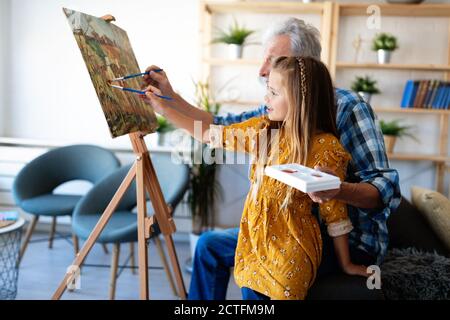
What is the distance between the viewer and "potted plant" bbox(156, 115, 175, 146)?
2883 millimetres

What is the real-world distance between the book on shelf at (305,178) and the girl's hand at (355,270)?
0.44 m

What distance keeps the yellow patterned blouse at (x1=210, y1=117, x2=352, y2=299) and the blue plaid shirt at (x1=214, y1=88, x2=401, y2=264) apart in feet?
0.54

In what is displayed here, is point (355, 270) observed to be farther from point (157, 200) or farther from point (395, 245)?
point (157, 200)

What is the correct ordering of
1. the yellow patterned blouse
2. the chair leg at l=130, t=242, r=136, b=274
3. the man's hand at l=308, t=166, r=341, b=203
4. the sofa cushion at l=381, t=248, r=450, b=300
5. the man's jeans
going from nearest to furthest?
the man's hand at l=308, t=166, r=341, b=203 → the yellow patterned blouse → the sofa cushion at l=381, t=248, r=450, b=300 → the man's jeans → the chair leg at l=130, t=242, r=136, b=274

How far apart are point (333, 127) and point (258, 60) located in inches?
67.3

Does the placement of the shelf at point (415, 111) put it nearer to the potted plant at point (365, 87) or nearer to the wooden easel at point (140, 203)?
the potted plant at point (365, 87)

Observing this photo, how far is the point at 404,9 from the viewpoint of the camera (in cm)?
282

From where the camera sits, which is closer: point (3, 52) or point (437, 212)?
point (437, 212)

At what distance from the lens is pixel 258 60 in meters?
2.92

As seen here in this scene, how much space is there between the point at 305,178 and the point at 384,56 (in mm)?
2197

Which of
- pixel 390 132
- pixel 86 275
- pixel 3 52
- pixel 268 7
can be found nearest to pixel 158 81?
pixel 86 275

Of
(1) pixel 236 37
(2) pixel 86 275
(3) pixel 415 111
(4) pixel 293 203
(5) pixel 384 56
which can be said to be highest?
(1) pixel 236 37

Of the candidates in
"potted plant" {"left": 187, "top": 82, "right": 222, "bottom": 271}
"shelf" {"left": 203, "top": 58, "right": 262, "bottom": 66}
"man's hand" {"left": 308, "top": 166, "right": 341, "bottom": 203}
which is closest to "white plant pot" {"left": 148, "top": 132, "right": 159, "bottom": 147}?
"potted plant" {"left": 187, "top": 82, "right": 222, "bottom": 271}

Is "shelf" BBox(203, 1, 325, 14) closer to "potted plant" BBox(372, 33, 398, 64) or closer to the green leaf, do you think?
the green leaf
